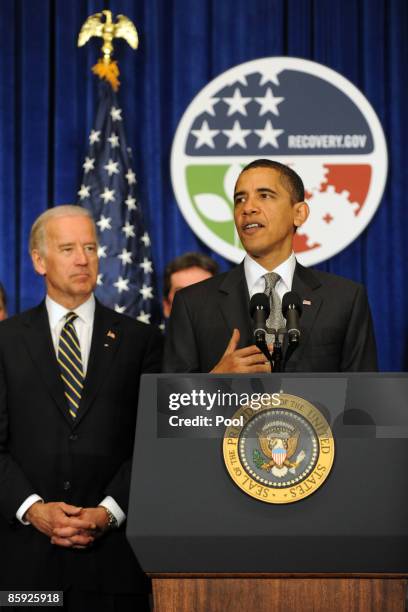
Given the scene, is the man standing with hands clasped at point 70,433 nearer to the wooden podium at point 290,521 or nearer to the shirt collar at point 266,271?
the shirt collar at point 266,271

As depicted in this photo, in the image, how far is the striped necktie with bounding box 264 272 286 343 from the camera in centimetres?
257

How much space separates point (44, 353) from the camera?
10.0 feet

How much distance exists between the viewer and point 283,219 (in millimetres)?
2660

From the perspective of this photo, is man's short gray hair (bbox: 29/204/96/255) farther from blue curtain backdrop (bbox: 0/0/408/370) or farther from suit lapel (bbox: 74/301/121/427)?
blue curtain backdrop (bbox: 0/0/408/370)

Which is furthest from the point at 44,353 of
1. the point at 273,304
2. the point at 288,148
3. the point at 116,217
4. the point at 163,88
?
the point at 163,88

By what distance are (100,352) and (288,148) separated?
263 cm

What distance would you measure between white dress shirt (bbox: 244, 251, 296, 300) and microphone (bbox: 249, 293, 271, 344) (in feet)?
1.35

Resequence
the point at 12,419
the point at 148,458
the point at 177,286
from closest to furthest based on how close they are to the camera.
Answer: the point at 148,458 → the point at 12,419 → the point at 177,286

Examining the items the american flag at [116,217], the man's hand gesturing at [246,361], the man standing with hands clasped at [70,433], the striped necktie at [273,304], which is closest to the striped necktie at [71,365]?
the man standing with hands clasped at [70,433]

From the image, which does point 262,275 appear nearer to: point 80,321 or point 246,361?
point 246,361

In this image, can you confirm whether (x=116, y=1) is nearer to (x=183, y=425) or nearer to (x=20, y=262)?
(x=20, y=262)

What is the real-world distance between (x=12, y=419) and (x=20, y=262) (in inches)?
103

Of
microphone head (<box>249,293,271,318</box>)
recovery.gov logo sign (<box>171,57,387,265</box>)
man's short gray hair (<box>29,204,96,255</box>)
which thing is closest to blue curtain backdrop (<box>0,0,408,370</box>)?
recovery.gov logo sign (<box>171,57,387,265</box>)

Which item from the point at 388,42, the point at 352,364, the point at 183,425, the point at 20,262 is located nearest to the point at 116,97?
the point at 20,262
